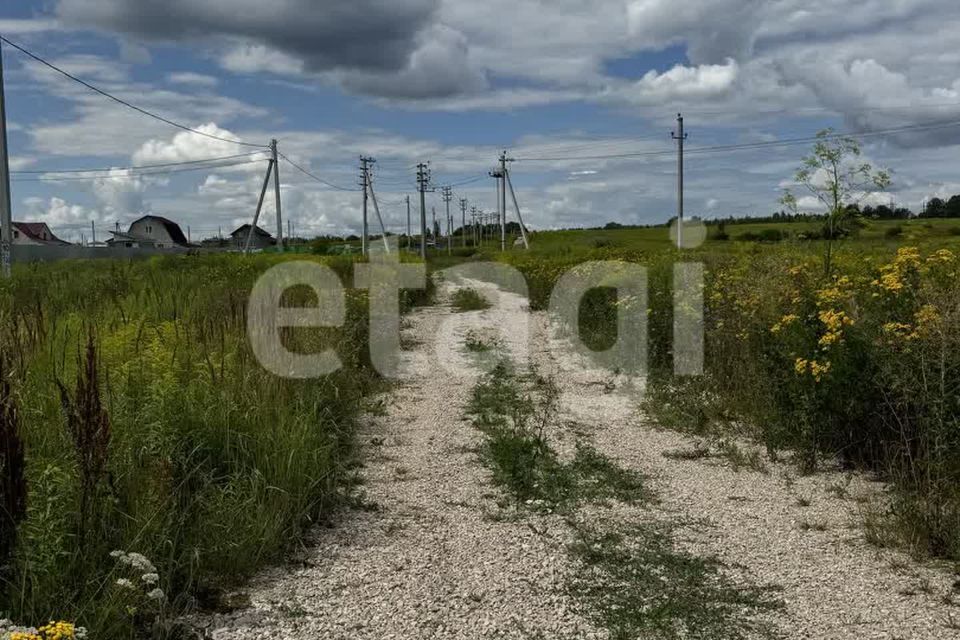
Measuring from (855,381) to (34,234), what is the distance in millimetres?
86486

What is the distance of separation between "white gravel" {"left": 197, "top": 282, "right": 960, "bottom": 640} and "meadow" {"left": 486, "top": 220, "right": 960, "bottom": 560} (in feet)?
0.85

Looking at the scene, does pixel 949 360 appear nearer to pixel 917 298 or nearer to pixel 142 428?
pixel 917 298

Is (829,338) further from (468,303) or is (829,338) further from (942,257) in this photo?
(468,303)

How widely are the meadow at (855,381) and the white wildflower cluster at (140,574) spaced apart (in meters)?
3.48

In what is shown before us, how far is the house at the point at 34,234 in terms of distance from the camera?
72750 mm

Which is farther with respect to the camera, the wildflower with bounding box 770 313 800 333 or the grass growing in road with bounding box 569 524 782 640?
the wildflower with bounding box 770 313 800 333

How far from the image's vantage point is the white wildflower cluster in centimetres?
290

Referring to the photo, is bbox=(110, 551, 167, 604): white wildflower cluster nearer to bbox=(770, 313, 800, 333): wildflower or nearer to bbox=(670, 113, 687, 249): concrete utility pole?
bbox=(770, 313, 800, 333): wildflower

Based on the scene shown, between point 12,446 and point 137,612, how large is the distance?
0.82 m

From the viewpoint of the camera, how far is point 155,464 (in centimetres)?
385

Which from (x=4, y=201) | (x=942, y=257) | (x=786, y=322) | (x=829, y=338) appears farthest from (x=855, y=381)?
(x=4, y=201)

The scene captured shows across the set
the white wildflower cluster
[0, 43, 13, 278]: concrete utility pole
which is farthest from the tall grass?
[0, 43, 13, 278]: concrete utility pole

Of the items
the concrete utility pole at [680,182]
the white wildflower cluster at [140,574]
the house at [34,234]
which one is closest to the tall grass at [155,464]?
the white wildflower cluster at [140,574]

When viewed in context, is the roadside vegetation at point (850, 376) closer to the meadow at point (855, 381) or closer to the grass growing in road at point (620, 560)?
the meadow at point (855, 381)
